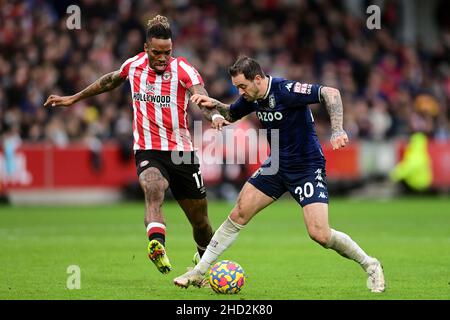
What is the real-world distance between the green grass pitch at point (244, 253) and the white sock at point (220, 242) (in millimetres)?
270

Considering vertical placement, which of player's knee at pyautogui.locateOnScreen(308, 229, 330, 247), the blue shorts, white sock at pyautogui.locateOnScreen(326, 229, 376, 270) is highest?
the blue shorts

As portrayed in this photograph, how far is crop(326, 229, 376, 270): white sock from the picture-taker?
9195mm

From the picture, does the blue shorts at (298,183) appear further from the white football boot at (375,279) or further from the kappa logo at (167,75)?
the kappa logo at (167,75)

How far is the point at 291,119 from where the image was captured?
9.30 metres

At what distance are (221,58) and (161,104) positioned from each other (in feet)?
50.9

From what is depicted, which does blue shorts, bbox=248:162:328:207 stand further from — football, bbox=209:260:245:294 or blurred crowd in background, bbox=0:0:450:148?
blurred crowd in background, bbox=0:0:450:148

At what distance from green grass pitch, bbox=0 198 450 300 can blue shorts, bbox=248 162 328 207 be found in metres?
0.92

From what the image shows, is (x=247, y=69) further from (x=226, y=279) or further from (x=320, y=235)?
(x=226, y=279)

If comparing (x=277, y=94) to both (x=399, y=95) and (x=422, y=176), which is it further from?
(x=399, y=95)

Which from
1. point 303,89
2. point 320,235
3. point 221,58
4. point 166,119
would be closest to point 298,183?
point 320,235

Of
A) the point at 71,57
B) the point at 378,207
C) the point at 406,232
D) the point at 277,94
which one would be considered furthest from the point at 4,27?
the point at 277,94

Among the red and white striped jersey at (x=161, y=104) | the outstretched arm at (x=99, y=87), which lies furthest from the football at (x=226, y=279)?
the outstretched arm at (x=99, y=87)

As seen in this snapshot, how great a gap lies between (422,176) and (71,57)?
9.25 m

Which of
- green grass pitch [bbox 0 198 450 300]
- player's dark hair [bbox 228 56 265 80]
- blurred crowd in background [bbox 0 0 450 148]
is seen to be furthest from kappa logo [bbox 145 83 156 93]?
blurred crowd in background [bbox 0 0 450 148]
